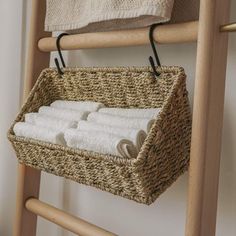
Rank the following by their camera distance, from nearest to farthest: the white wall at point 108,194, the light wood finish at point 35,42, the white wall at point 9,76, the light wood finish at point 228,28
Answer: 1. the light wood finish at point 228,28
2. the white wall at point 108,194
3. the light wood finish at point 35,42
4. the white wall at point 9,76

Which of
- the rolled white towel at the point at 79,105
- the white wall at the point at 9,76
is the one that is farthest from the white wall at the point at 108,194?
the rolled white towel at the point at 79,105

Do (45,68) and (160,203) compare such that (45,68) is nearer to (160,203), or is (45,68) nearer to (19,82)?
(19,82)

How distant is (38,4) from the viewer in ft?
2.61

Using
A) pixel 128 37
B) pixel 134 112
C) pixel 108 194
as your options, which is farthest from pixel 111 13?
pixel 108 194

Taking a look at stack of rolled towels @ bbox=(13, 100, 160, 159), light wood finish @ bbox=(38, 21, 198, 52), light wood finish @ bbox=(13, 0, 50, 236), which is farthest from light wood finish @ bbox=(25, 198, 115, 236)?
light wood finish @ bbox=(38, 21, 198, 52)

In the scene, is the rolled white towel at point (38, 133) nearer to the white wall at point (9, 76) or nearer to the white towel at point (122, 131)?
the white towel at point (122, 131)

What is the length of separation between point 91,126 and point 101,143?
62 mm

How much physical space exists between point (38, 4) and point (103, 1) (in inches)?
8.9

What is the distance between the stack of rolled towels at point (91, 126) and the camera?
0.54 metres

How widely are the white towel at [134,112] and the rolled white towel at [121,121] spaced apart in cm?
2

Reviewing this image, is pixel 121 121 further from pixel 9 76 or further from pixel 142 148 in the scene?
pixel 9 76

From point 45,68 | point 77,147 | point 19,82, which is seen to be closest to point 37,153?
point 77,147

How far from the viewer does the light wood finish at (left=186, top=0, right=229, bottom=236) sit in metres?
0.50

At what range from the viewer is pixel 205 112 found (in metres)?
0.50
